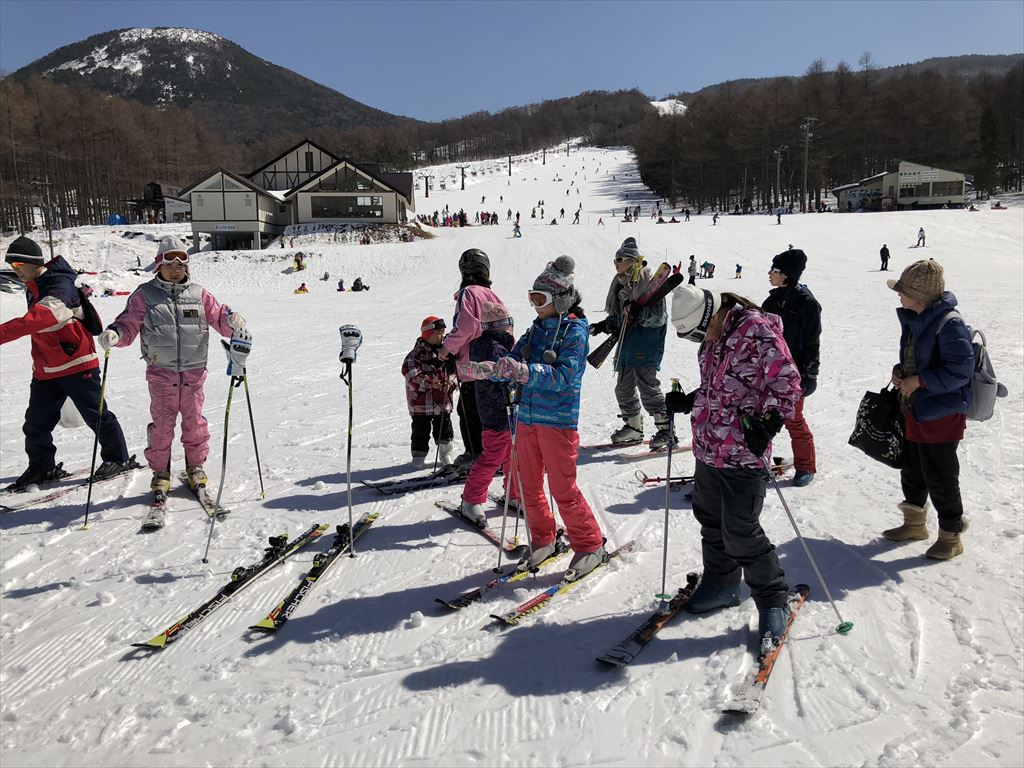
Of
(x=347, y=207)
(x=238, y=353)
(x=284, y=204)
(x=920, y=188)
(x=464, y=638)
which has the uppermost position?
(x=920, y=188)

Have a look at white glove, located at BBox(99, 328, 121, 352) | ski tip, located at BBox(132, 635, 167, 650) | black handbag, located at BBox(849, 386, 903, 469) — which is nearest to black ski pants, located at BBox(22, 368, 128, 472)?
white glove, located at BBox(99, 328, 121, 352)

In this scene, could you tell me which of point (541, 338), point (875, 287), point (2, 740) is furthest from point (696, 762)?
point (875, 287)

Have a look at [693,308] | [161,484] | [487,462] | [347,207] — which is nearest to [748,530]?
[693,308]

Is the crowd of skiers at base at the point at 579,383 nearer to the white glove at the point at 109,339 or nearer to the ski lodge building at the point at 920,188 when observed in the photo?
the white glove at the point at 109,339

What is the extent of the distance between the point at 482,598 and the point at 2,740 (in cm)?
220

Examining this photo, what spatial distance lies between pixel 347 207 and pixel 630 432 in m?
43.9

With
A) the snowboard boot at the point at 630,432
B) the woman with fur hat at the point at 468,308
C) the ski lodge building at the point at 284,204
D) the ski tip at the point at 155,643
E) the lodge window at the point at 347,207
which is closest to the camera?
the ski tip at the point at 155,643

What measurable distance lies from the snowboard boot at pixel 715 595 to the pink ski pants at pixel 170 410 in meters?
3.91

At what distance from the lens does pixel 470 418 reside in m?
5.56

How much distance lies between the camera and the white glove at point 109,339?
4562 millimetres

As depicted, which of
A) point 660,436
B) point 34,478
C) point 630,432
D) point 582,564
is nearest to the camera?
point 582,564

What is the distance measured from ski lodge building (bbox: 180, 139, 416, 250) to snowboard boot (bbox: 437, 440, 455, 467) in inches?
1624

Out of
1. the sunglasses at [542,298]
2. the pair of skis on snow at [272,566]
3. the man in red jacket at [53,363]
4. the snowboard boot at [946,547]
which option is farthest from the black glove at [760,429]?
the man in red jacket at [53,363]

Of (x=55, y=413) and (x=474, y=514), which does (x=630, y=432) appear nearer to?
(x=474, y=514)
